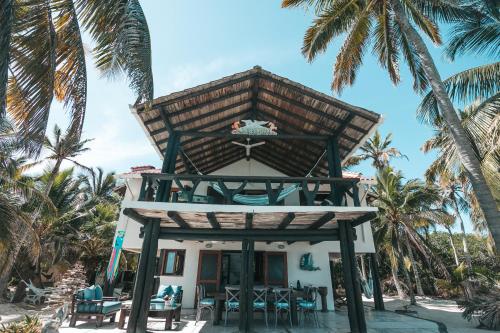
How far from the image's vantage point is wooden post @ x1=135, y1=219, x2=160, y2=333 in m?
6.57

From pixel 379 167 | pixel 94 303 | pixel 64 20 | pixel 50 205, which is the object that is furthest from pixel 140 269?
pixel 379 167

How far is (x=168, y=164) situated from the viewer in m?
8.28

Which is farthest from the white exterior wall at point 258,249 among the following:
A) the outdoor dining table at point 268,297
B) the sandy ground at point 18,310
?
the sandy ground at point 18,310

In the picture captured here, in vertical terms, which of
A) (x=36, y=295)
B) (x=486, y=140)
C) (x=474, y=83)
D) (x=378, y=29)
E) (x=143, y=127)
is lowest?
(x=36, y=295)

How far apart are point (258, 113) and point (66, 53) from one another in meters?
6.81

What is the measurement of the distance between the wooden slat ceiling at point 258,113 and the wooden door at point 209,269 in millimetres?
4352

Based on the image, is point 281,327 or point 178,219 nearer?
point 178,219

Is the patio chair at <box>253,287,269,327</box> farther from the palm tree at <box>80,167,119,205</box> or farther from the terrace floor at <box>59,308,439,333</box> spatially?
the palm tree at <box>80,167,119,205</box>

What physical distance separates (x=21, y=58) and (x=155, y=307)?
22.6 feet

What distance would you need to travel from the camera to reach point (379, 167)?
76.2 ft

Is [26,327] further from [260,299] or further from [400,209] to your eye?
[400,209]

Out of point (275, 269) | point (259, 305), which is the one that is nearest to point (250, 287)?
point (259, 305)

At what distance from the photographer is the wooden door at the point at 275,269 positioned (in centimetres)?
1168

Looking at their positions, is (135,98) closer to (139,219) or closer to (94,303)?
(139,219)
